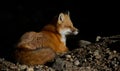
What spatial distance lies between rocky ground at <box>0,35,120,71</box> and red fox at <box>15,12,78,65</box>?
13 cm

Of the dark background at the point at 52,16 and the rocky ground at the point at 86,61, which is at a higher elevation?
the dark background at the point at 52,16

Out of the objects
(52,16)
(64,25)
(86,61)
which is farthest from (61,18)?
(52,16)

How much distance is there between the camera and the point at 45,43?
8828mm

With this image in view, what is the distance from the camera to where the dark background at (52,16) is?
13.4 m

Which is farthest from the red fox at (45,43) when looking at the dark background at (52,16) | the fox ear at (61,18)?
the dark background at (52,16)

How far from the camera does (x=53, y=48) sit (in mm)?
9039

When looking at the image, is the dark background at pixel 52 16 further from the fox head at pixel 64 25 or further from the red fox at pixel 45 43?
the red fox at pixel 45 43

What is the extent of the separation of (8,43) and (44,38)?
17.8 feet

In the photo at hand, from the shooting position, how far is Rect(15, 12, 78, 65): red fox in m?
8.37

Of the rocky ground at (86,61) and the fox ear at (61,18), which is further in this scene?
the fox ear at (61,18)

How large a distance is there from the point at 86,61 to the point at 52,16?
343 inches

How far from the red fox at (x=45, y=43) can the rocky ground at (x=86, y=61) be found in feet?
0.44

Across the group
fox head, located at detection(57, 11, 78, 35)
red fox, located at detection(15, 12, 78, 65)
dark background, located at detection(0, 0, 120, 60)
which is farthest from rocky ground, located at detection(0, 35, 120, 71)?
dark background, located at detection(0, 0, 120, 60)

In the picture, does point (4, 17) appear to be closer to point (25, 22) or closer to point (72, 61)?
point (25, 22)
